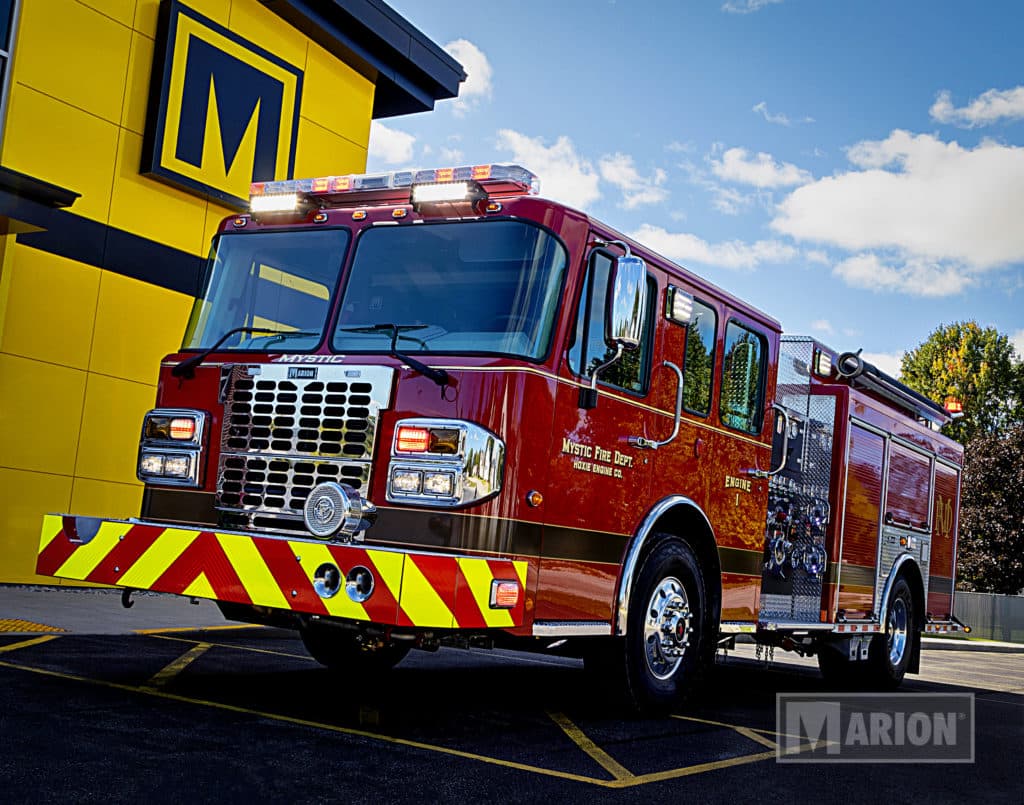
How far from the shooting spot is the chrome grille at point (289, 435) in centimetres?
579

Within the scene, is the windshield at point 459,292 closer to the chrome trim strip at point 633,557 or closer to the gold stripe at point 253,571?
the gold stripe at point 253,571

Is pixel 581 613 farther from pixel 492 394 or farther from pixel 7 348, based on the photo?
pixel 7 348

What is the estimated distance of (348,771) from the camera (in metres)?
4.71

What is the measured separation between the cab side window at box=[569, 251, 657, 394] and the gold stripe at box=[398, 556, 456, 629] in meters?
1.48

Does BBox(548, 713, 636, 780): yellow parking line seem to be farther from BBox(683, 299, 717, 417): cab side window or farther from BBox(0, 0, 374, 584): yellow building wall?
BBox(0, 0, 374, 584): yellow building wall

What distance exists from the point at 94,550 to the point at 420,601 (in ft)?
6.13

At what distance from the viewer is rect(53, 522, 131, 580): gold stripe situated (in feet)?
19.3

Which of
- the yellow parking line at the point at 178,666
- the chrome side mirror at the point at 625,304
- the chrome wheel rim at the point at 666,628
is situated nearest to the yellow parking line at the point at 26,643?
the yellow parking line at the point at 178,666

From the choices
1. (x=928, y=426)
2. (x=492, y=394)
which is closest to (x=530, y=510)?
(x=492, y=394)

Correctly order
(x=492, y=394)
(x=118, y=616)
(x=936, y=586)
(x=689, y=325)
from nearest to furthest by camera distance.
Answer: (x=492, y=394)
(x=689, y=325)
(x=118, y=616)
(x=936, y=586)

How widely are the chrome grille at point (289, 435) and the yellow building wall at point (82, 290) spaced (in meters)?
7.53

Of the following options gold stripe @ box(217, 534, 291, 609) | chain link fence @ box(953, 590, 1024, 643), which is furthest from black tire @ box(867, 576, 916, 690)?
chain link fence @ box(953, 590, 1024, 643)

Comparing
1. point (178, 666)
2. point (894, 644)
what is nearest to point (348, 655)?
point (178, 666)

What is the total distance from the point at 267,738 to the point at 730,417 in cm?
377
